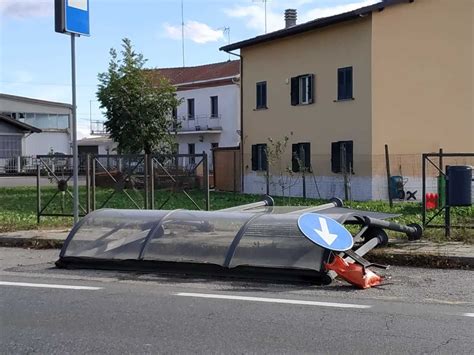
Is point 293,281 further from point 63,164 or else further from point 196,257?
point 63,164

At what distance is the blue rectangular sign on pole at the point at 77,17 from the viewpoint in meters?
11.5

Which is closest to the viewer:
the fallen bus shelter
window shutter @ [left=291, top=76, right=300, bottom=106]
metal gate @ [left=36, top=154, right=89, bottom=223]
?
the fallen bus shelter

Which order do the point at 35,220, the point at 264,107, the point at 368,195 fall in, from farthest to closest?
the point at 264,107
the point at 368,195
the point at 35,220

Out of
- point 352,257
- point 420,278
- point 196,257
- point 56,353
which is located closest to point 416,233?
point 420,278

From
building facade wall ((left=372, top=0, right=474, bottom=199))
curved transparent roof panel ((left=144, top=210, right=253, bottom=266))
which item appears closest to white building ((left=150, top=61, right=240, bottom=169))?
building facade wall ((left=372, top=0, right=474, bottom=199))

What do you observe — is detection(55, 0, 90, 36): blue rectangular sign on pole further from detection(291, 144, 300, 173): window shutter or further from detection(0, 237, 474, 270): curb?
detection(291, 144, 300, 173): window shutter

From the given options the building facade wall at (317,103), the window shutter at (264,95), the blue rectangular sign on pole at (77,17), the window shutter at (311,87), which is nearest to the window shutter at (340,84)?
the building facade wall at (317,103)

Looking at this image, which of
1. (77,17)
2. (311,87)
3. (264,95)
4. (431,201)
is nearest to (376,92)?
(311,87)

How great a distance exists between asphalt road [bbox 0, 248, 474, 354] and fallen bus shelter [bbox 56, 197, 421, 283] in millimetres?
287

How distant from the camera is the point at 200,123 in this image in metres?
47.0

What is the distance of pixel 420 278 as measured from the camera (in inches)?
349

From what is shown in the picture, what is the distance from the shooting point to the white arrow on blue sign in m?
8.01

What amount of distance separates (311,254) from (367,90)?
16.4m

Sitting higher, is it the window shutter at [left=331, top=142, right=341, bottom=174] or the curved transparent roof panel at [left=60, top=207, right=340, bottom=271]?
the window shutter at [left=331, top=142, right=341, bottom=174]
